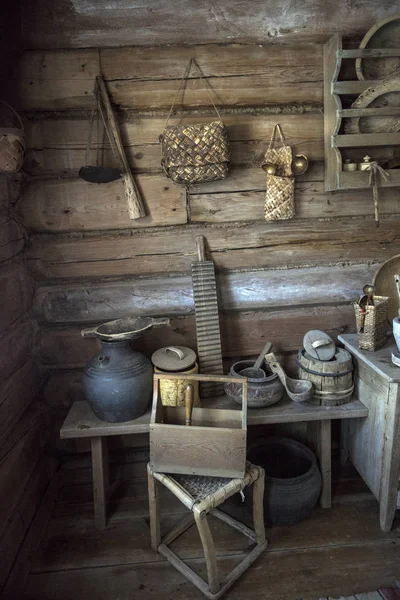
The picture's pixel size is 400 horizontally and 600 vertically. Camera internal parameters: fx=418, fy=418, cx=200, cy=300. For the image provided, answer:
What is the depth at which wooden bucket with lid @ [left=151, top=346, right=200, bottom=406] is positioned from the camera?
6.46ft

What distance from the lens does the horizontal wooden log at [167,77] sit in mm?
2068

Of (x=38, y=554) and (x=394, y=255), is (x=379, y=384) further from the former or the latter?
(x=38, y=554)

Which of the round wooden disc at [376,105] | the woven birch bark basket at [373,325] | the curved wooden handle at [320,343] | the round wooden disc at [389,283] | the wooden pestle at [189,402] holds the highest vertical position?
the round wooden disc at [376,105]

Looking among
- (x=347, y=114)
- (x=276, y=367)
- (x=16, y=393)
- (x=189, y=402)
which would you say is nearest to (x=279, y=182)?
(x=347, y=114)

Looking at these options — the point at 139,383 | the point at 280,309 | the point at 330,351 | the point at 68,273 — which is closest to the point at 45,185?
the point at 68,273

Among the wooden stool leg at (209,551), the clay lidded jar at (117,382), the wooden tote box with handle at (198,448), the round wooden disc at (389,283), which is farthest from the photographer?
the round wooden disc at (389,283)

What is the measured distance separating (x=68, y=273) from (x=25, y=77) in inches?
39.0

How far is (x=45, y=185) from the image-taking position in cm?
218

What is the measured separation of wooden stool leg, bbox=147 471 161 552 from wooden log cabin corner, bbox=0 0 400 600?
0.09 meters

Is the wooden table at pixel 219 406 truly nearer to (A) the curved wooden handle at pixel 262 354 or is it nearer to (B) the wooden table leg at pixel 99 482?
(B) the wooden table leg at pixel 99 482

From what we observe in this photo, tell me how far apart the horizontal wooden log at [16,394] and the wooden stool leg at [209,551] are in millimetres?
960

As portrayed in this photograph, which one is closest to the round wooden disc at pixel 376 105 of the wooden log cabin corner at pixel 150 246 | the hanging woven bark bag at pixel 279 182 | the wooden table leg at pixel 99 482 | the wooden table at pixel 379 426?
the wooden log cabin corner at pixel 150 246

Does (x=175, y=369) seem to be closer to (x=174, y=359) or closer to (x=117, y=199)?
(x=174, y=359)

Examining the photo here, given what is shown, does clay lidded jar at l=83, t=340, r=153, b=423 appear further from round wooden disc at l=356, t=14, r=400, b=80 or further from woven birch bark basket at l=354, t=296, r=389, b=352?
round wooden disc at l=356, t=14, r=400, b=80
